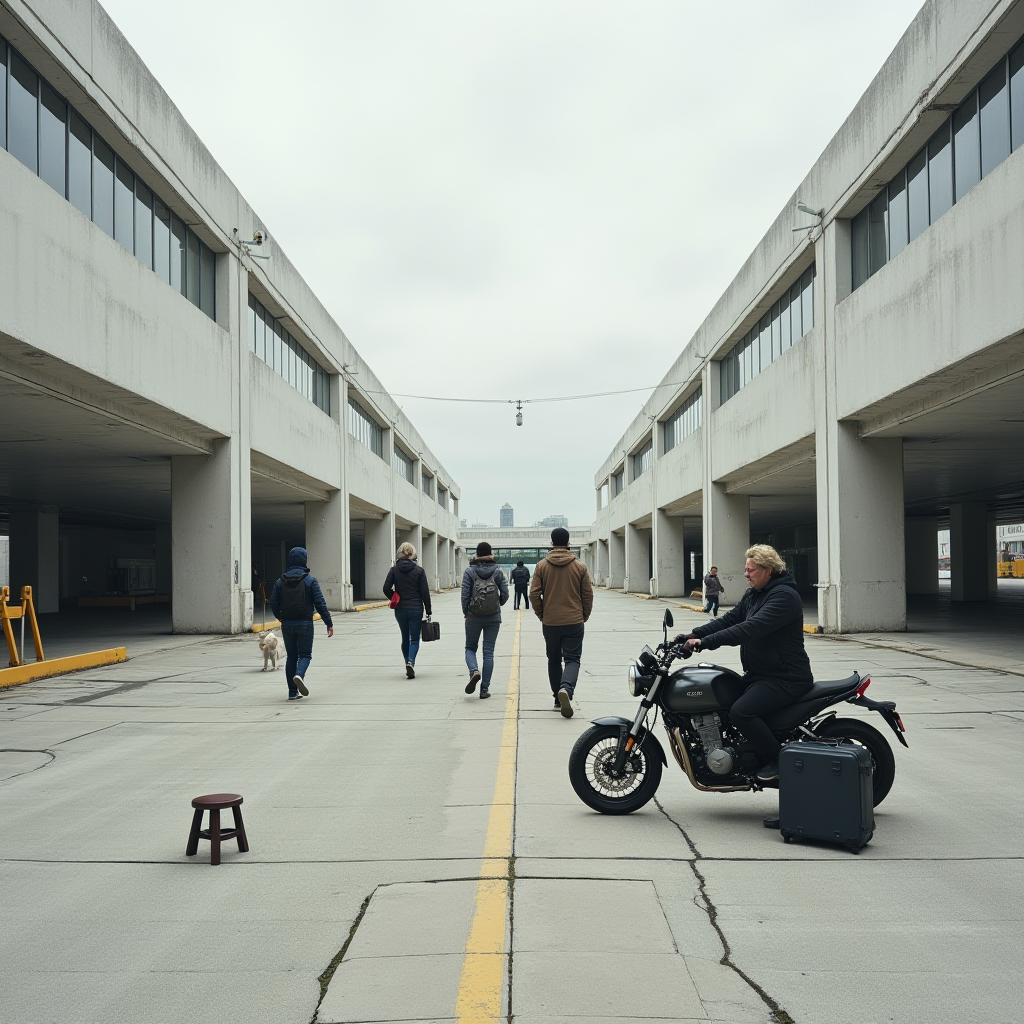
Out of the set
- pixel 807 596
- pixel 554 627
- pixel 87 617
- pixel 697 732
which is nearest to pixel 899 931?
pixel 697 732

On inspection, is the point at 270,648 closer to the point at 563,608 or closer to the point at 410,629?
the point at 410,629

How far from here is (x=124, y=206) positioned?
17.1 m

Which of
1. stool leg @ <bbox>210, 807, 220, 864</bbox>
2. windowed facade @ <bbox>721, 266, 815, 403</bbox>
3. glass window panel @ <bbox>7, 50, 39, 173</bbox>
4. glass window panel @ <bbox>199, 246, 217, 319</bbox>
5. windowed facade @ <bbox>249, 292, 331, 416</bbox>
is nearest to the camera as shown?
stool leg @ <bbox>210, 807, 220, 864</bbox>

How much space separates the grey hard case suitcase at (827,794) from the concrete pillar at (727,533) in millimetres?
27898

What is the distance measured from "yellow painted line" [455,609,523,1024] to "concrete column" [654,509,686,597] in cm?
4001

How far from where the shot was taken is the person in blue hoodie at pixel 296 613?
1171cm

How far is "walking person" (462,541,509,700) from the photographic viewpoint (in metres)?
11.6

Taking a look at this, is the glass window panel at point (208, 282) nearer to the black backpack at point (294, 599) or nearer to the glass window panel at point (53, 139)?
the glass window panel at point (53, 139)

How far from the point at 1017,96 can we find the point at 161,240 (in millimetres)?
14805

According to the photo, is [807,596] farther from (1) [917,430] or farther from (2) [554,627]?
(2) [554,627]

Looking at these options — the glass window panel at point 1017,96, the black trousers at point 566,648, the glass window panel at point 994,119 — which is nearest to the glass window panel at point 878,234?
the glass window panel at point 994,119

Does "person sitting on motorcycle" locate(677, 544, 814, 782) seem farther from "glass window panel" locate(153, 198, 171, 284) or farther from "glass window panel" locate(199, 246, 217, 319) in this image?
"glass window panel" locate(199, 246, 217, 319)

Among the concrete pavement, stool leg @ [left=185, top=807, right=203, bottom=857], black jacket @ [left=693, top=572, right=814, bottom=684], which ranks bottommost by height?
the concrete pavement

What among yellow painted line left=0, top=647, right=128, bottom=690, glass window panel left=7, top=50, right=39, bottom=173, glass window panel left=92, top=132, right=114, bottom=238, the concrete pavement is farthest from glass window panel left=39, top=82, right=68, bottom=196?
the concrete pavement
